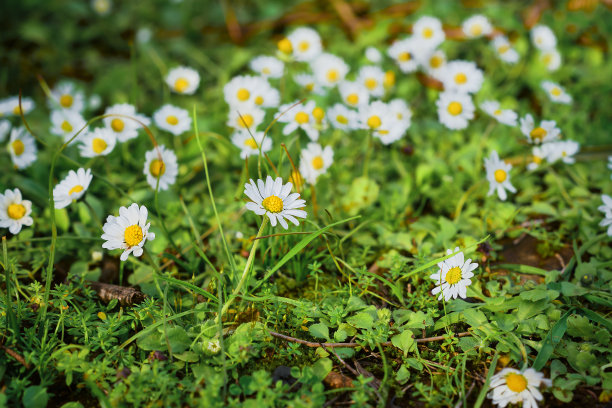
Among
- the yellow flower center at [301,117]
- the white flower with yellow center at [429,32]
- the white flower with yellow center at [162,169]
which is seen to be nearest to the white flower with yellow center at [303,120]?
the yellow flower center at [301,117]

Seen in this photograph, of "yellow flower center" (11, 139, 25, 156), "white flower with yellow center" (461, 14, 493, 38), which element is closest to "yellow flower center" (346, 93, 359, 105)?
"white flower with yellow center" (461, 14, 493, 38)

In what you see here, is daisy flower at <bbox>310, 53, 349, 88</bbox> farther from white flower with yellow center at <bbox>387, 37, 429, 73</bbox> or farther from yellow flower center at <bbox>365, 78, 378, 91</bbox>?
white flower with yellow center at <bbox>387, 37, 429, 73</bbox>

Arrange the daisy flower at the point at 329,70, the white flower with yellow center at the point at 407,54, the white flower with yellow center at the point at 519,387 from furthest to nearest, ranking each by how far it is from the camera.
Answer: the white flower with yellow center at the point at 407,54 < the daisy flower at the point at 329,70 < the white flower with yellow center at the point at 519,387

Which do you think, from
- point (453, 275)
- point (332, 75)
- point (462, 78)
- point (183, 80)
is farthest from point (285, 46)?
point (453, 275)

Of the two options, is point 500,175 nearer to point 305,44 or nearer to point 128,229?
point 128,229

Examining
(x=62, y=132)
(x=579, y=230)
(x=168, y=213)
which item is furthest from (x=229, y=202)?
(x=579, y=230)

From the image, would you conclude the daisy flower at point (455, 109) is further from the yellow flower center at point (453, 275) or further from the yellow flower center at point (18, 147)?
the yellow flower center at point (18, 147)
